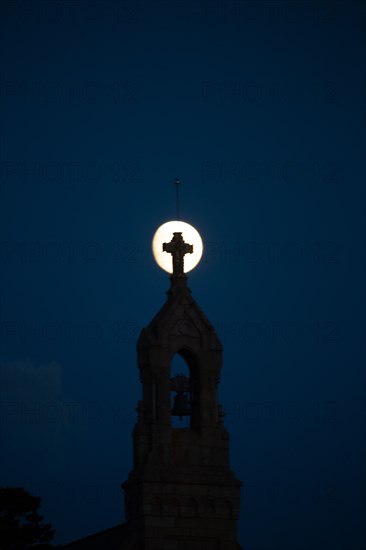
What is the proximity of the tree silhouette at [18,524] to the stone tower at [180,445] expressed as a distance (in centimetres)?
789

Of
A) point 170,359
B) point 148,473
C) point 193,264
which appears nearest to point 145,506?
point 148,473

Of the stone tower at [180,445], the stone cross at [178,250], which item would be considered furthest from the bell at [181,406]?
the stone cross at [178,250]

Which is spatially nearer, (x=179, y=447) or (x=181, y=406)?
(x=179, y=447)

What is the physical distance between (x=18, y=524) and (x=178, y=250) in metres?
14.1

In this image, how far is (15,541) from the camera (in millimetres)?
56438

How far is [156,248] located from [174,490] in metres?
8.72

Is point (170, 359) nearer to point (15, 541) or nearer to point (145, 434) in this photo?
point (145, 434)

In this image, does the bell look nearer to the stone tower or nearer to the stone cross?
the stone tower

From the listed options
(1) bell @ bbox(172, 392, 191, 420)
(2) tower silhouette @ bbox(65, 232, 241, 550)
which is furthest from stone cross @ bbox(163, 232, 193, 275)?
(1) bell @ bbox(172, 392, 191, 420)

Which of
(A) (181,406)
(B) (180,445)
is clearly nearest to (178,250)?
(A) (181,406)

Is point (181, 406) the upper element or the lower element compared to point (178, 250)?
lower

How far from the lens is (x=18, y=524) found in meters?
57.5

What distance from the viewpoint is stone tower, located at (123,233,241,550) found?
48938mm

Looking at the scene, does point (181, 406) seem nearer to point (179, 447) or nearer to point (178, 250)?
point (179, 447)
